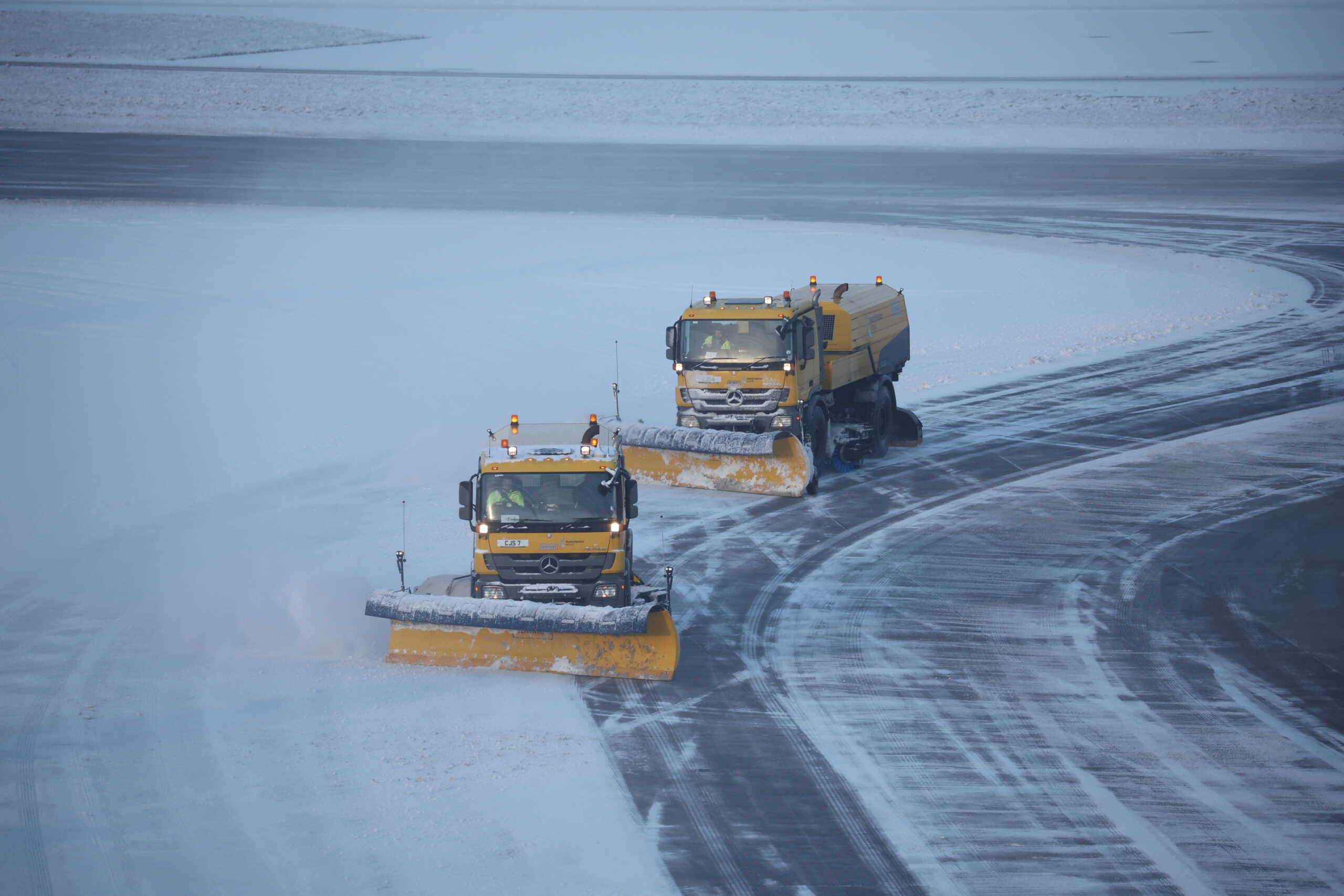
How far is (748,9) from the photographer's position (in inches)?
6220

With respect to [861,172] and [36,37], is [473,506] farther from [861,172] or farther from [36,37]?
[36,37]

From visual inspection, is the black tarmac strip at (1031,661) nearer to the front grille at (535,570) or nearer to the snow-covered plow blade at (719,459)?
the snow-covered plow blade at (719,459)

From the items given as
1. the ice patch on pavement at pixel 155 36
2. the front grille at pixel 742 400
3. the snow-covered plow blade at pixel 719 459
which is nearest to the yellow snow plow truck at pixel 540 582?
the snow-covered plow blade at pixel 719 459

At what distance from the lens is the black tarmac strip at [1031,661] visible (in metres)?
10.8

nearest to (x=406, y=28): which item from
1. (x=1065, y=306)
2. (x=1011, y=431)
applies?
(x=1065, y=306)

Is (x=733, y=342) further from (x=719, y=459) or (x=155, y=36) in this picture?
(x=155, y=36)

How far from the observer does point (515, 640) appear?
47.1 feet

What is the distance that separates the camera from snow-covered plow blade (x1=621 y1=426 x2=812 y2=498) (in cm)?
2159

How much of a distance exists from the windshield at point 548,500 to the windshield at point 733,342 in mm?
8044

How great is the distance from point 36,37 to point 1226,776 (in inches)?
4292

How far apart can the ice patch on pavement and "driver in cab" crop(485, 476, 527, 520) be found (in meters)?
90.7

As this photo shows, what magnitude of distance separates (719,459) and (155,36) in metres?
97.9

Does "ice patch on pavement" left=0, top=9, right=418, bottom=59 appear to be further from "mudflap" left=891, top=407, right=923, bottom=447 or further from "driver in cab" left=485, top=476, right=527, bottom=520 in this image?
"driver in cab" left=485, top=476, right=527, bottom=520

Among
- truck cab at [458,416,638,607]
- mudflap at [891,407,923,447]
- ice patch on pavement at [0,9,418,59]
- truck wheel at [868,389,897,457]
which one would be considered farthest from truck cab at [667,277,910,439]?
ice patch on pavement at [0,9,418,59]
